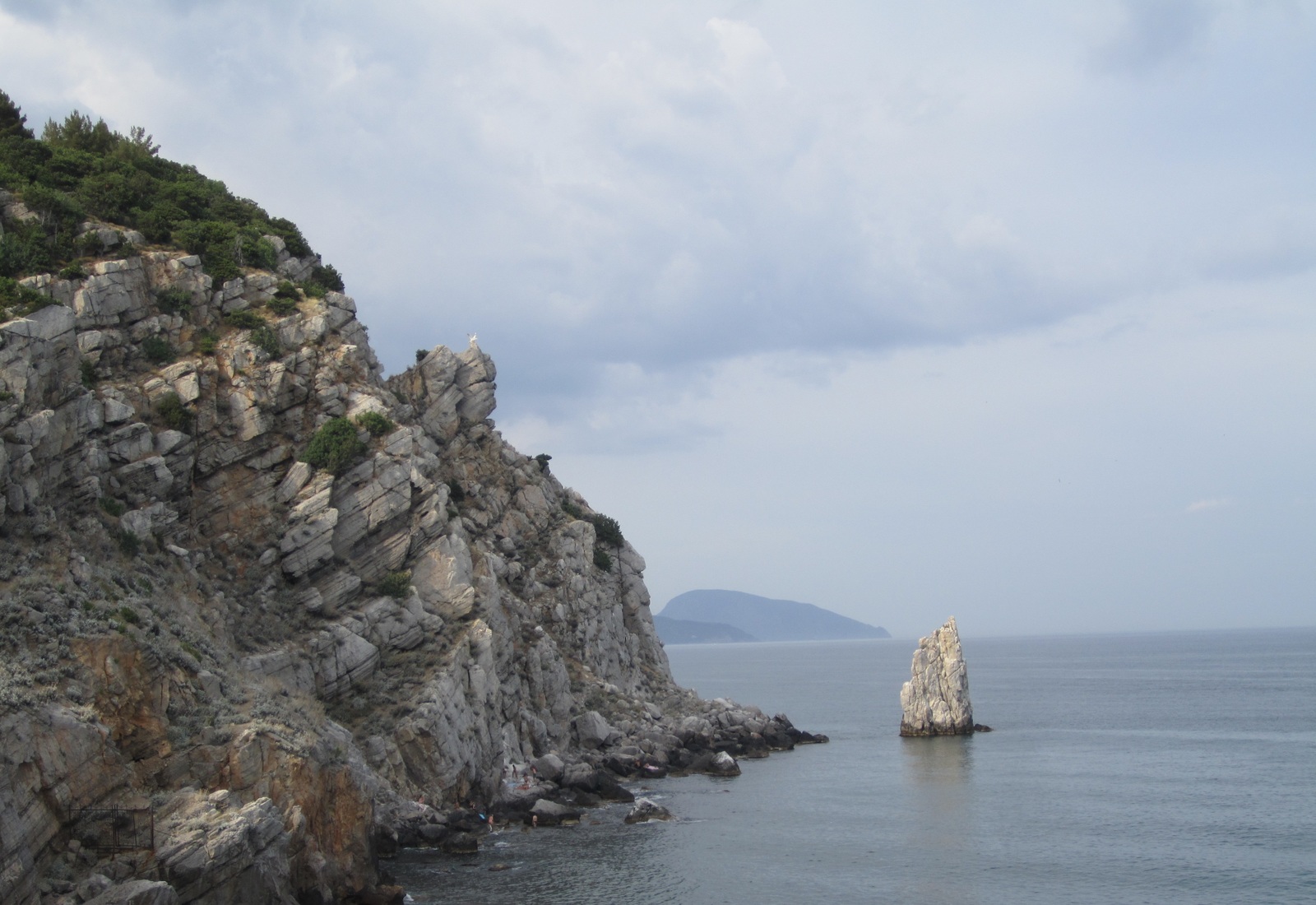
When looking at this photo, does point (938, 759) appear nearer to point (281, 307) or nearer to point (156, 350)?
point (281, 307)

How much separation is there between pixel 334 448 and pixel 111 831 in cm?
2808

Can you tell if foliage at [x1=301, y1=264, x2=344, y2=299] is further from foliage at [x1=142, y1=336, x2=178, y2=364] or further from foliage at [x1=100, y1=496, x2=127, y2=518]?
foliage at [x1=100, y1=496, x2=127, y2=518]

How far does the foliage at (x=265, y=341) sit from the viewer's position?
190 ft

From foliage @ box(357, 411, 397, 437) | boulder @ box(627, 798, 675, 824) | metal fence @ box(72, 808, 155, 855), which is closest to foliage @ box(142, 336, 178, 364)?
foliage @ box(357, 411, 397, 437)

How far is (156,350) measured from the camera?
54.6m

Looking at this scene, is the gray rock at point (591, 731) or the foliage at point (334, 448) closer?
the foliage at point (334, 448)

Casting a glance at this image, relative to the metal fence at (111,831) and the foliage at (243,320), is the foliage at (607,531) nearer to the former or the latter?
the foliage at (243,320)

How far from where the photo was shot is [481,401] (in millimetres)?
75688

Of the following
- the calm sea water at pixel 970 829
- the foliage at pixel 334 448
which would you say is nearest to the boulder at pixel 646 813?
the calm sea water at pixel 970 829

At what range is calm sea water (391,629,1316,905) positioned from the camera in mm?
41219

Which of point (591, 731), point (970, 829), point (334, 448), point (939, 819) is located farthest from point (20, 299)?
point (970, 829)

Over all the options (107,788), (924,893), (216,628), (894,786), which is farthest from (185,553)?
(894,786)

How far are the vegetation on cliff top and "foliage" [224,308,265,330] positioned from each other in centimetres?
289

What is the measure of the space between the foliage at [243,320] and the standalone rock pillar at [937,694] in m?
53.7
